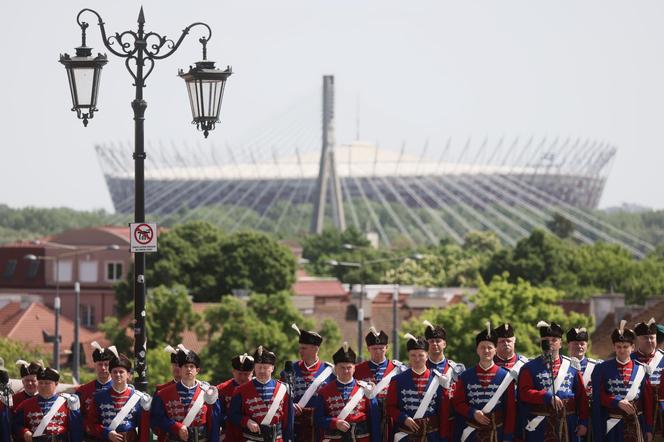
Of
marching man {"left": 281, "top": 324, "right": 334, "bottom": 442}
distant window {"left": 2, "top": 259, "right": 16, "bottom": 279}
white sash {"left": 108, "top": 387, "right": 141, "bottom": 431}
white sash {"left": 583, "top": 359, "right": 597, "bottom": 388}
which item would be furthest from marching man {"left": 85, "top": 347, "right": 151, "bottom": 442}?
distant window {"left": 2, "top": 259, "right": 16, "bottom": 279}

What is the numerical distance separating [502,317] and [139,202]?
38.0 m

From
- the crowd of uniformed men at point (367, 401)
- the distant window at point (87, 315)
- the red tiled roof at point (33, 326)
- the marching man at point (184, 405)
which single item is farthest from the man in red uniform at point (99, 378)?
the distant window at point (87, 315)

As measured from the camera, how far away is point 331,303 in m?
80.8

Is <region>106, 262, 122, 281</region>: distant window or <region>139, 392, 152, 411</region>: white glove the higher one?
<region>139, 392, 152, 411</region>: white glove

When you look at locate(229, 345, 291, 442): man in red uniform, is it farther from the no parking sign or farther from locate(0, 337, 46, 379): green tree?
locate(0, 337, 46, 379): green tree

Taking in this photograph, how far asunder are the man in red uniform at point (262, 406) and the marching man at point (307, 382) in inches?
11.2

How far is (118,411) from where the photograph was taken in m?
17.1

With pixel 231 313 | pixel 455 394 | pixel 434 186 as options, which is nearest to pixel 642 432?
pixel 455 394

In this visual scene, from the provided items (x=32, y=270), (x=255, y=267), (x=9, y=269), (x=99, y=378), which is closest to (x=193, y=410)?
(x=99, y=378)

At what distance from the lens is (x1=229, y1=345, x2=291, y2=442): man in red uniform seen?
56.3 feet

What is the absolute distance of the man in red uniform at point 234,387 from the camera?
17.3 metres

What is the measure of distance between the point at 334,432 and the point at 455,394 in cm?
107

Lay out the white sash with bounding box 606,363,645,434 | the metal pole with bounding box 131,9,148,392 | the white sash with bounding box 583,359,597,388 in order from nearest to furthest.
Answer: the white sash with bounding box 606,363,645,434 → the white sash with bounding box 583,359,597,388 → the metal pole with bounding box 131,9,148,392

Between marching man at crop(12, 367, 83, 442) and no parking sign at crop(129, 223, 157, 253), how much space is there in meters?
1.88
